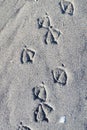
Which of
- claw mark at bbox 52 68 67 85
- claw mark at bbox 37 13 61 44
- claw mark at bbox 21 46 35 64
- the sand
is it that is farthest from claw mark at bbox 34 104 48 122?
claw mark at bbox 37 13 61 44

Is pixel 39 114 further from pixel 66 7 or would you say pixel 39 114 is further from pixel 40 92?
pixel 66 7

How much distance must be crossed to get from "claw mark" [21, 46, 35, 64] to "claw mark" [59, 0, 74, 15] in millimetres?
324

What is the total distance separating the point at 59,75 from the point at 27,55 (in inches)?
9.6

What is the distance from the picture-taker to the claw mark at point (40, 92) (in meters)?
2.17

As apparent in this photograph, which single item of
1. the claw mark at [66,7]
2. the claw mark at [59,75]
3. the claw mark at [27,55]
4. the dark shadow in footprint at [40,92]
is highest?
the claw mark at [66,7]

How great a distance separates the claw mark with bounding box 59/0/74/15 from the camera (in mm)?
2229

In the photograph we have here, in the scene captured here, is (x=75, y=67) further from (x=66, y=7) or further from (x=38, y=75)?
(x=66, y=7)

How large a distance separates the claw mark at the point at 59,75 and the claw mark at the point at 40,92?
0.30ft

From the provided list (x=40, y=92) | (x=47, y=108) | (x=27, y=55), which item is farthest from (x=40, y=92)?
(x=27, y=55)

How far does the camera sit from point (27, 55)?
88.3 inches

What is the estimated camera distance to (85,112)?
2070 millimetres

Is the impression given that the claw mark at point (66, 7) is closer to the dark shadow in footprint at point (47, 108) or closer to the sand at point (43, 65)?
the sand at point (43, 65)

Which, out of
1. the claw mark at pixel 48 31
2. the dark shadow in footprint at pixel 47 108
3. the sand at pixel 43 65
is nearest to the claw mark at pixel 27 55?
the sand at pixel 43 65

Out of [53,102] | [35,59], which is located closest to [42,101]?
[53,102]
